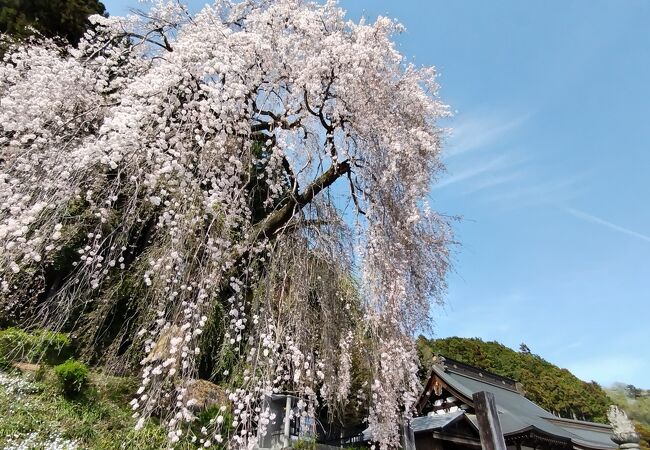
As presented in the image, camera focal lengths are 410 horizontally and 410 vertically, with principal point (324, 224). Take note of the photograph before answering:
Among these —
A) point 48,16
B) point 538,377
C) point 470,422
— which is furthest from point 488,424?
point 538,377

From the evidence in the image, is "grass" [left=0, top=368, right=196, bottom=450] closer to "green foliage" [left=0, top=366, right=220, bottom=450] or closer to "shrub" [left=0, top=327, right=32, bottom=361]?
"green foliage" [left=0, top=366, right=220, bottom=450]

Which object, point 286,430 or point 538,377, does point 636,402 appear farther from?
point 538,377

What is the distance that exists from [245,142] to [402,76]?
244cm

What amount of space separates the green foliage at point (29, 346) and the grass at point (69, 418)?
0.36 m

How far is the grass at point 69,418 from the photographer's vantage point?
4543 mm

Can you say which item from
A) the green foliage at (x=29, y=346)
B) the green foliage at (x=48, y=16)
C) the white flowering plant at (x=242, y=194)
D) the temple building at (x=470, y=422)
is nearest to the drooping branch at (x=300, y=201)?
the white flowering plant at (x=242, y=194)

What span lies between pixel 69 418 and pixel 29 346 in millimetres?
1526

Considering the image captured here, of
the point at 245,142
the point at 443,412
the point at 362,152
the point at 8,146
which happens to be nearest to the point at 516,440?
the point at 443,412

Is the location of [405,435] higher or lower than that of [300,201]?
lower

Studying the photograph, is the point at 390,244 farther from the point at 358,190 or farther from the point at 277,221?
the point at 277,221

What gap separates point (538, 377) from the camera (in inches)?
1061

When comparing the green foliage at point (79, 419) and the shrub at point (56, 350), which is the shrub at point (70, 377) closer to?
the green foliage at point (79, 419)

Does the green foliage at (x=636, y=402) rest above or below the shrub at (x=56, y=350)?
above

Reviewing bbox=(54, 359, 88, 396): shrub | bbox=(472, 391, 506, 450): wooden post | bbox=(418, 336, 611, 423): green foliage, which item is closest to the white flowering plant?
bbox=(54, 359, 88, 396): shrub
